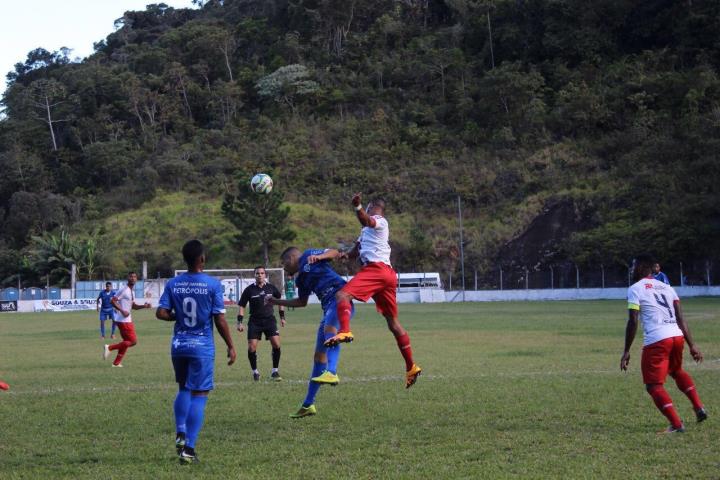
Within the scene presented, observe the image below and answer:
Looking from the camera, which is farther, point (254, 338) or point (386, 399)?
point (254, 338)

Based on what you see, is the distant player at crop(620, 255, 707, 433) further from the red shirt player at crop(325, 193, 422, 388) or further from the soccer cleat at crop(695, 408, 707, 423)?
the red shirt player at crop(325, 193, 422, 388)

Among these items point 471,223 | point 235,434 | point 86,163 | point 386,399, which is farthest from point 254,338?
point 86,163

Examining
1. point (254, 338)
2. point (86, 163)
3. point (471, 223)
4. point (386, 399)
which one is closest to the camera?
point (386, 399)

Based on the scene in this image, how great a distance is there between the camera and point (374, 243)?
473 inches

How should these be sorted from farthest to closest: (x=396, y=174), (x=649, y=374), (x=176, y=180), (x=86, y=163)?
1. (x=86, y=163)
2. (x=176, y=180)
3. (x=396, y=174)
4. (x=649, y=374)

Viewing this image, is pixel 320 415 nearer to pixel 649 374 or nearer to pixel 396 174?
pixel 649 374

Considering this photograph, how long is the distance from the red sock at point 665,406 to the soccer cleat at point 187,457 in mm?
5242

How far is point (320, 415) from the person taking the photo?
38.8 ft

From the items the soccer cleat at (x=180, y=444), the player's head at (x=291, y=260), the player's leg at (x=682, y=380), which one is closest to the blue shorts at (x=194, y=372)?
the soccer cleat at (x=180, y=444)

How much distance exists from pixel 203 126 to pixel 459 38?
36619mm

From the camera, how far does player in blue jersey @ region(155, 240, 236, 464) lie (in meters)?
9.34

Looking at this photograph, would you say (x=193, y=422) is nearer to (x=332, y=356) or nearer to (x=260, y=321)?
(x=332, y=356)

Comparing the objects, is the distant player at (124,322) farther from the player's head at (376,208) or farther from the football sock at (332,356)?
the player's head at (376,208)

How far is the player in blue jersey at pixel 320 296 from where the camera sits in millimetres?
11539
